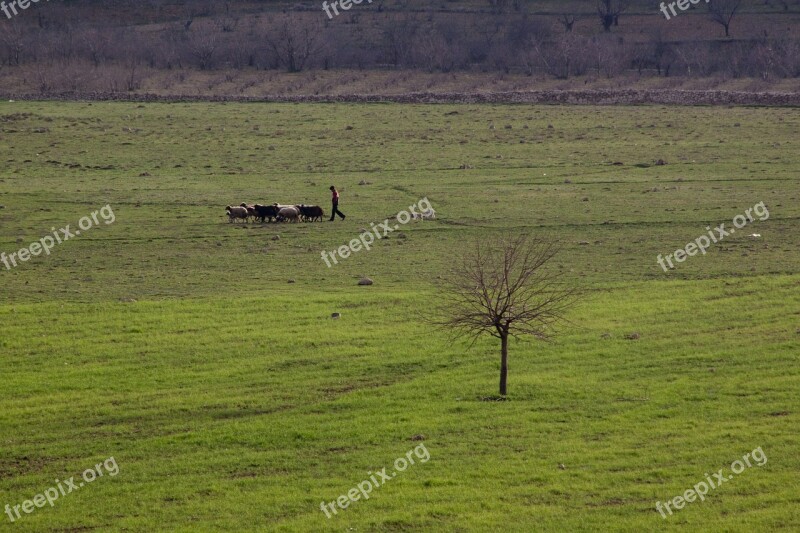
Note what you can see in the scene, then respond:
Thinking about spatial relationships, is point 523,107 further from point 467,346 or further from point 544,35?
point 467,346

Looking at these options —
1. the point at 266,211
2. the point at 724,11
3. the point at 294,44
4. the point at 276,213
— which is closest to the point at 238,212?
the point at 266,211

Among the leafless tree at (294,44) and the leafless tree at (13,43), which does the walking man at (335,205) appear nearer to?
the leafless tree at (294,44)

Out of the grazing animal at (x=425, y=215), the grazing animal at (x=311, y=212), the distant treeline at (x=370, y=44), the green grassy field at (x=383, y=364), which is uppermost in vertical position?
the distant treeline at (x=370, y=44)

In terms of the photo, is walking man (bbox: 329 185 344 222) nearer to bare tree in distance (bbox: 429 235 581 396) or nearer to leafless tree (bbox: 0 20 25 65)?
bare tree in distance (bbox: 429 235 581 396)

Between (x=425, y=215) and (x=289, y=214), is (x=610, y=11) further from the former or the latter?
(x=289, y=214)

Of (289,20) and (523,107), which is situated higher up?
(289,20)

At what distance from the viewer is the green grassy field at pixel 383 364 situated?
577 inches

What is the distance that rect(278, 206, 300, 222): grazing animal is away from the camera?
3397cm

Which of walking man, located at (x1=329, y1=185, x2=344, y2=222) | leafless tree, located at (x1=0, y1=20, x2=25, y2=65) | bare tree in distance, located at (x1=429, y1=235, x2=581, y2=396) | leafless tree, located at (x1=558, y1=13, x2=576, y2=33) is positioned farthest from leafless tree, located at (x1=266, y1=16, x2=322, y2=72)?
bare tree in distance, located at (x1=429, y1=235, x2=581, y2=396)

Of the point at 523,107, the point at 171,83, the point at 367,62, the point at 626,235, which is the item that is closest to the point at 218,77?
the point at 171,83

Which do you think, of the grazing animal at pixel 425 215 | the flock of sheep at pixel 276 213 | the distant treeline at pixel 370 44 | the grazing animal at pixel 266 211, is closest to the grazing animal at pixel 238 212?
the flock of sheep at pixel 276 213

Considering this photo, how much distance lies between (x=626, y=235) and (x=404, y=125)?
26673mm

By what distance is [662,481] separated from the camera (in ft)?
49.3

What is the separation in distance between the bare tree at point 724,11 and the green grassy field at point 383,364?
54.0 meters
